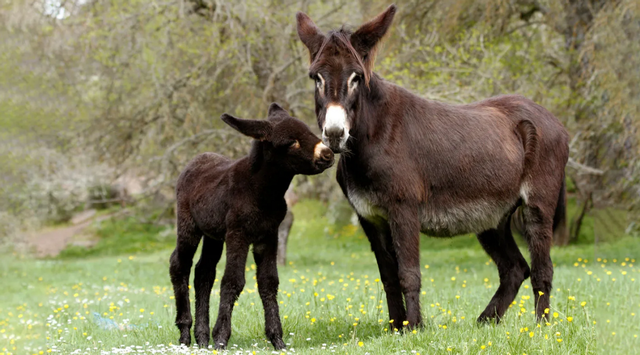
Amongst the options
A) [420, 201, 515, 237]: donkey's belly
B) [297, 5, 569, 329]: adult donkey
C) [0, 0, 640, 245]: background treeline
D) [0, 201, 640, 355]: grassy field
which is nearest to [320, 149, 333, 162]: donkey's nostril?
[297, 5, 569, 329]: adult donkey

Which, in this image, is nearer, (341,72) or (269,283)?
(341,72)

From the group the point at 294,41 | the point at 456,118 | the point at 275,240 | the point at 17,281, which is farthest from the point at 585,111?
the point at 17,281

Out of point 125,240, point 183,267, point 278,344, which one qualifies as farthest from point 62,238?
point 278,344

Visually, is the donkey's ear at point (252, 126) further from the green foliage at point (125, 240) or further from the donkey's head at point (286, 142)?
the green foliage at point (125, 240)

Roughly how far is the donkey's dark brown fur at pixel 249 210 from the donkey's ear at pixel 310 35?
61cm

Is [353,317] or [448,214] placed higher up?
[448,214]

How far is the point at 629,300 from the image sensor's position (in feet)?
23.4

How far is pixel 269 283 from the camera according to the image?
564 cm

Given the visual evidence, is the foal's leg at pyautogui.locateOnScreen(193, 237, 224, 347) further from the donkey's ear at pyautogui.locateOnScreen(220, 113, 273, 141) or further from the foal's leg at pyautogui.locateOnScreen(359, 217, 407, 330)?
the foal's leg at pyautogui.locateOnScreen(359, 217, 407, 330)

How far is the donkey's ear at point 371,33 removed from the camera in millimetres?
5223

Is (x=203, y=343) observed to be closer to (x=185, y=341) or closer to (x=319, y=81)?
(x=185, y=341)

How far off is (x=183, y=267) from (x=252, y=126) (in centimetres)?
156

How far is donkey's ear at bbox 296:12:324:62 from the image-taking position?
5.32 metres

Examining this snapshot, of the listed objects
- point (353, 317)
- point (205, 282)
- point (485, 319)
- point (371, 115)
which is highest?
point (371, 115)
